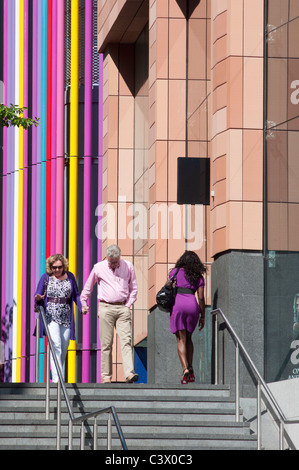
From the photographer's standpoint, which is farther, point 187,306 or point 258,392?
point 187,306

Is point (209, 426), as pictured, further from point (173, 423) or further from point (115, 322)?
point (115, 322)

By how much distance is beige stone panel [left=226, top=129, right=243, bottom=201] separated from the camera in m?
17.5

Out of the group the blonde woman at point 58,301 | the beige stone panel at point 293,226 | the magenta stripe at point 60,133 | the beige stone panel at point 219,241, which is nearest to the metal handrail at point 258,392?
the beige stone panel at point 219,241

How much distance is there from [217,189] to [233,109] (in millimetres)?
1120

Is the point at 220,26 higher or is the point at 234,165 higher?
the point at 220,26

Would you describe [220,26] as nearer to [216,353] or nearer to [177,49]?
[177,49]

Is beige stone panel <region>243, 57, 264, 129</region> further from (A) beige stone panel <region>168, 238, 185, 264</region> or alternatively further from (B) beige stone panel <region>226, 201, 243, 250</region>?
(A) beige stone panel <region>168, 238, 185, 264</region>

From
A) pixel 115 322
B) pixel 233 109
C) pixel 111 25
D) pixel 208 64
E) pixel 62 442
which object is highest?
pixel 111 25

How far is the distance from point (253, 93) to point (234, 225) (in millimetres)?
1825

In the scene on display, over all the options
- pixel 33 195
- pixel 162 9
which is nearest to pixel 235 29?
pixel 162 9

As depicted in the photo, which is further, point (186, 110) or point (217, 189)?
point (186, 110)

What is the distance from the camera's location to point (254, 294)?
56.3ft

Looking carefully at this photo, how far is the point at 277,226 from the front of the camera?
17.1 metres

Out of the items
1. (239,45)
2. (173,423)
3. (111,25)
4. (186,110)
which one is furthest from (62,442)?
(111,25)
